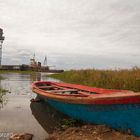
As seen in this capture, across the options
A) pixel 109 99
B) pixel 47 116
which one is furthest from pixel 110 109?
pixel 47 116

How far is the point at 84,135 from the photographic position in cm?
781

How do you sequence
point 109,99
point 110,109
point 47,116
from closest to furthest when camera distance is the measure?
point 109,99, point 110,109, point 47,116

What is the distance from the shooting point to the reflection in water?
31.9 ft

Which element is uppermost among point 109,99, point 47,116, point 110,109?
point 109,99

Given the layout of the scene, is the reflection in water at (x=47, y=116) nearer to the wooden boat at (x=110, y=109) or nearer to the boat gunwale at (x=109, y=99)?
the wooden boat at (x=110, y=109)

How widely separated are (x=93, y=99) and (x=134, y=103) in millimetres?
1377

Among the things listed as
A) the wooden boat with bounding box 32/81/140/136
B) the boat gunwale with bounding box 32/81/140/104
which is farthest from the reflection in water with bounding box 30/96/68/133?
the boat gunwale with bounding box 32/81/140/104

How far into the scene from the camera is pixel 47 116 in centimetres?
1155

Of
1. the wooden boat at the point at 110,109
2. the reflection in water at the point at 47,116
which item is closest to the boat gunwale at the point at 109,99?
the wooden boat at the point at 110,109

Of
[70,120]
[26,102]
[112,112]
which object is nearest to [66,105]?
[70,120]

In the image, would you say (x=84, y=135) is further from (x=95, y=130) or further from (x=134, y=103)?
(x=134, y=103)

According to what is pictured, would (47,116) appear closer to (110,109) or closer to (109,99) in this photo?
(110,109)

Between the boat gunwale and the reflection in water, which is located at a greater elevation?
the boat gunwale

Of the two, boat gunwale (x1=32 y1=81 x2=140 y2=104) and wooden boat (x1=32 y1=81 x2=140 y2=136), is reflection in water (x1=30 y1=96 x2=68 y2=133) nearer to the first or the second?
wooden boat (x1=32 y1=81 x2=140 y2=136)
